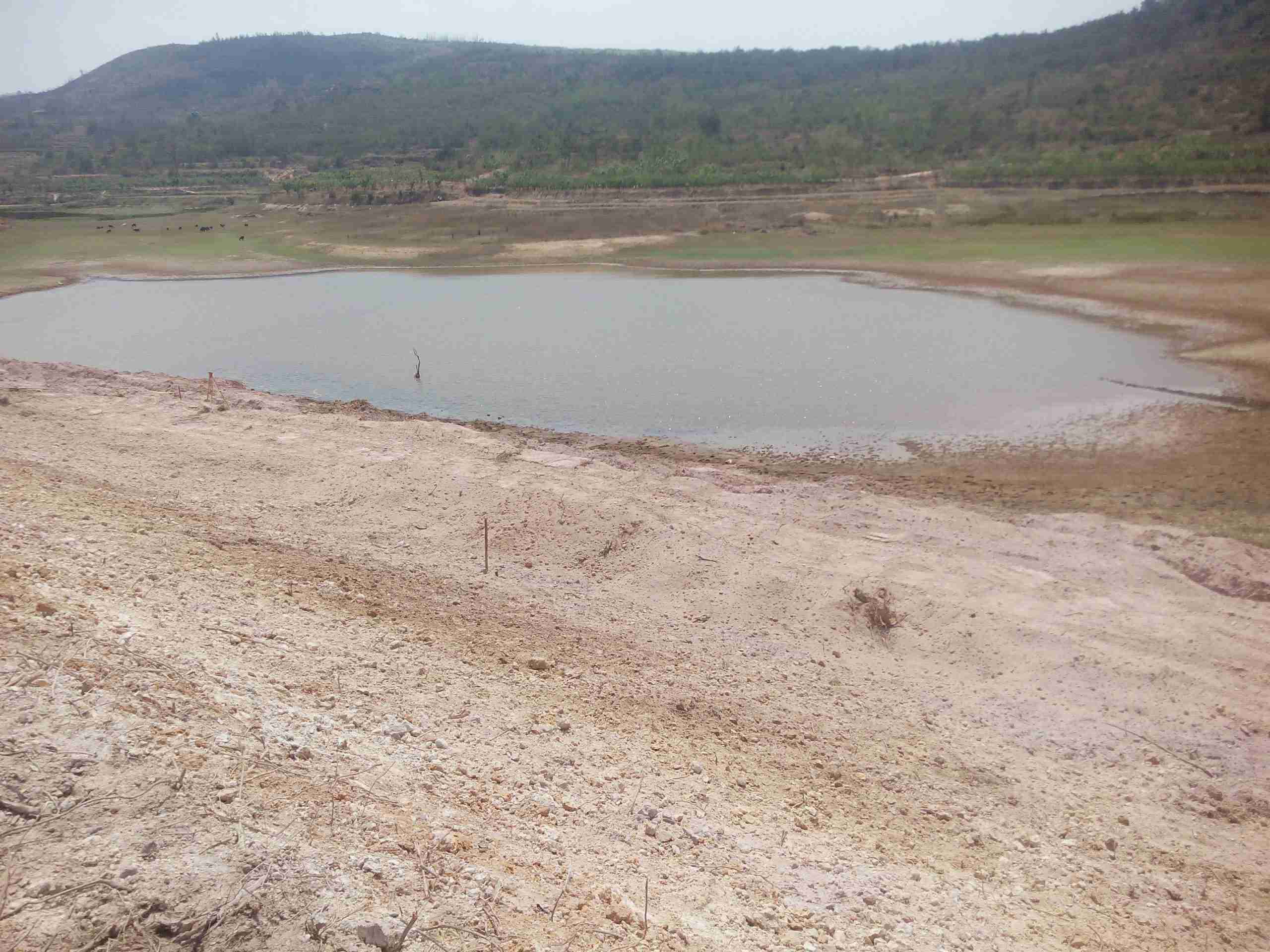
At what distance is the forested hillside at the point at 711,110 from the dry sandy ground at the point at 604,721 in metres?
36.8

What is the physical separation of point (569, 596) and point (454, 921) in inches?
169

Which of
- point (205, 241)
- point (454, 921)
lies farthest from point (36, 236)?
point (454, 921)

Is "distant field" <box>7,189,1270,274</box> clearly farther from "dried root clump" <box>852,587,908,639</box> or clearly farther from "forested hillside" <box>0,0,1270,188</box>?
"dried root clump" <box>852,587,908,639</box>

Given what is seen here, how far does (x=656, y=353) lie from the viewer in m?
19.1

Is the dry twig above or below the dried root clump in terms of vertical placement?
below

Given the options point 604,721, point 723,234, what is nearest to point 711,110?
point 723,234

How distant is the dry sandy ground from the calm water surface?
196 inches

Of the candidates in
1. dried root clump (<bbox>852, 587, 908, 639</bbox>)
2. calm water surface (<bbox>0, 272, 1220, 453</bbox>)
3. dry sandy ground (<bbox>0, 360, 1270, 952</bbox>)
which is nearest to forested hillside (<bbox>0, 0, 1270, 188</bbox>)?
calm water surface (<bbox>0, 272, 1220, 453</bbox>)

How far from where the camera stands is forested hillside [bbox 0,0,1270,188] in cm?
4725

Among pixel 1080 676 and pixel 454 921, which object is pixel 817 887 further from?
pixel 1080 676

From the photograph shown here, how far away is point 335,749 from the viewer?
5.07 meters

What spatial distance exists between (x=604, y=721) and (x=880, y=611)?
2888mm

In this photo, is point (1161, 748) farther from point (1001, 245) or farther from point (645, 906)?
point (1001, 245)

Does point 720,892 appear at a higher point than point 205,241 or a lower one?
lower
